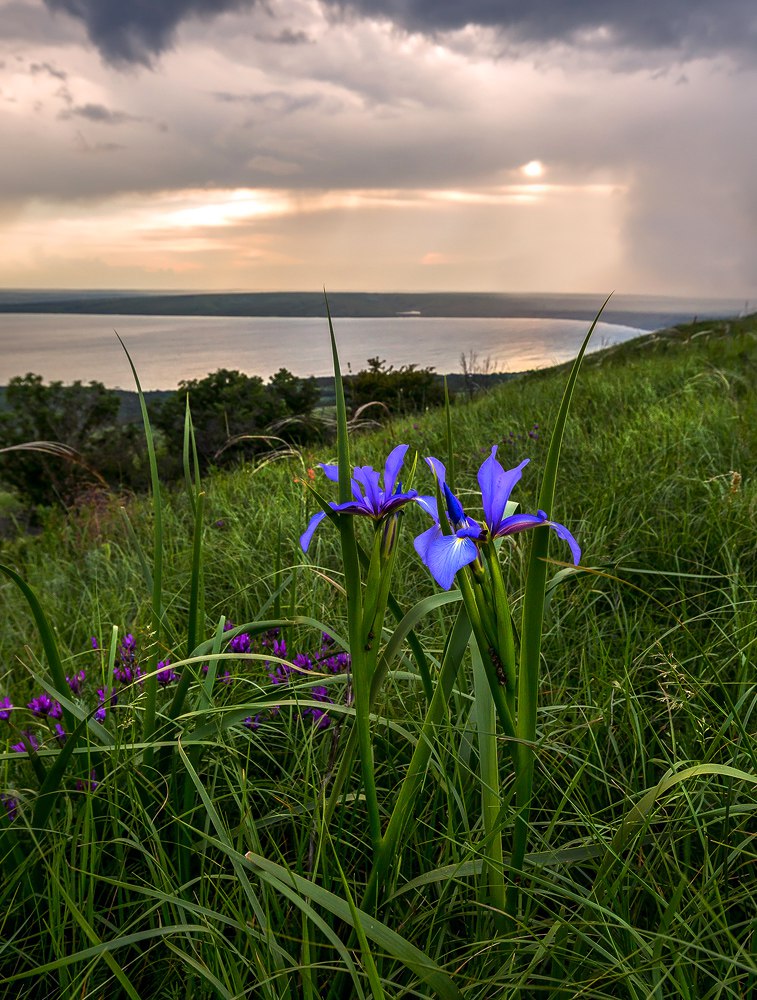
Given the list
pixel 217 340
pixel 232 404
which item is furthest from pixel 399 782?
pixel 217 340

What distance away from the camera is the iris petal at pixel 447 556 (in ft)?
2.51

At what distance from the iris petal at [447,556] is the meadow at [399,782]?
0.11m

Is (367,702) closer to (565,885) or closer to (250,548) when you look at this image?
(565,885)

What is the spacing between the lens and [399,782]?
1.45 metres

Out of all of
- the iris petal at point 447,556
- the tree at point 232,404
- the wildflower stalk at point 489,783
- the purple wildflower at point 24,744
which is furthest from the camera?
the tree at point 232,404

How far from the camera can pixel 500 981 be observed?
1046 millimetres

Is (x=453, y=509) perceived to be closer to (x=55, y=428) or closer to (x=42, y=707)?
(x=42, y=707)

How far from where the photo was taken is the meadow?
97cm

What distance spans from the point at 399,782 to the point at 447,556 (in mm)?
861

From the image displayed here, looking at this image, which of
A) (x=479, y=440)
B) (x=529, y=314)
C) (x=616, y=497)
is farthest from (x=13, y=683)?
(x=529, y=314)

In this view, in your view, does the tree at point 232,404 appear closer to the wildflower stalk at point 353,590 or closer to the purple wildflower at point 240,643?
the purple wildflower at point 240,643

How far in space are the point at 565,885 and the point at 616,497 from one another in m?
2.07

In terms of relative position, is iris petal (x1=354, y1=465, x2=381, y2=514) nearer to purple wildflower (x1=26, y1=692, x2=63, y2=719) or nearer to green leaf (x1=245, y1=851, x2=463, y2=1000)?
→ green leaf (x1=245, y1=851, x2=463, y2=1000)

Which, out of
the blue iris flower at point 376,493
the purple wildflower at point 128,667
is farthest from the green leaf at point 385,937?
the purple wildflower at point 128,667
